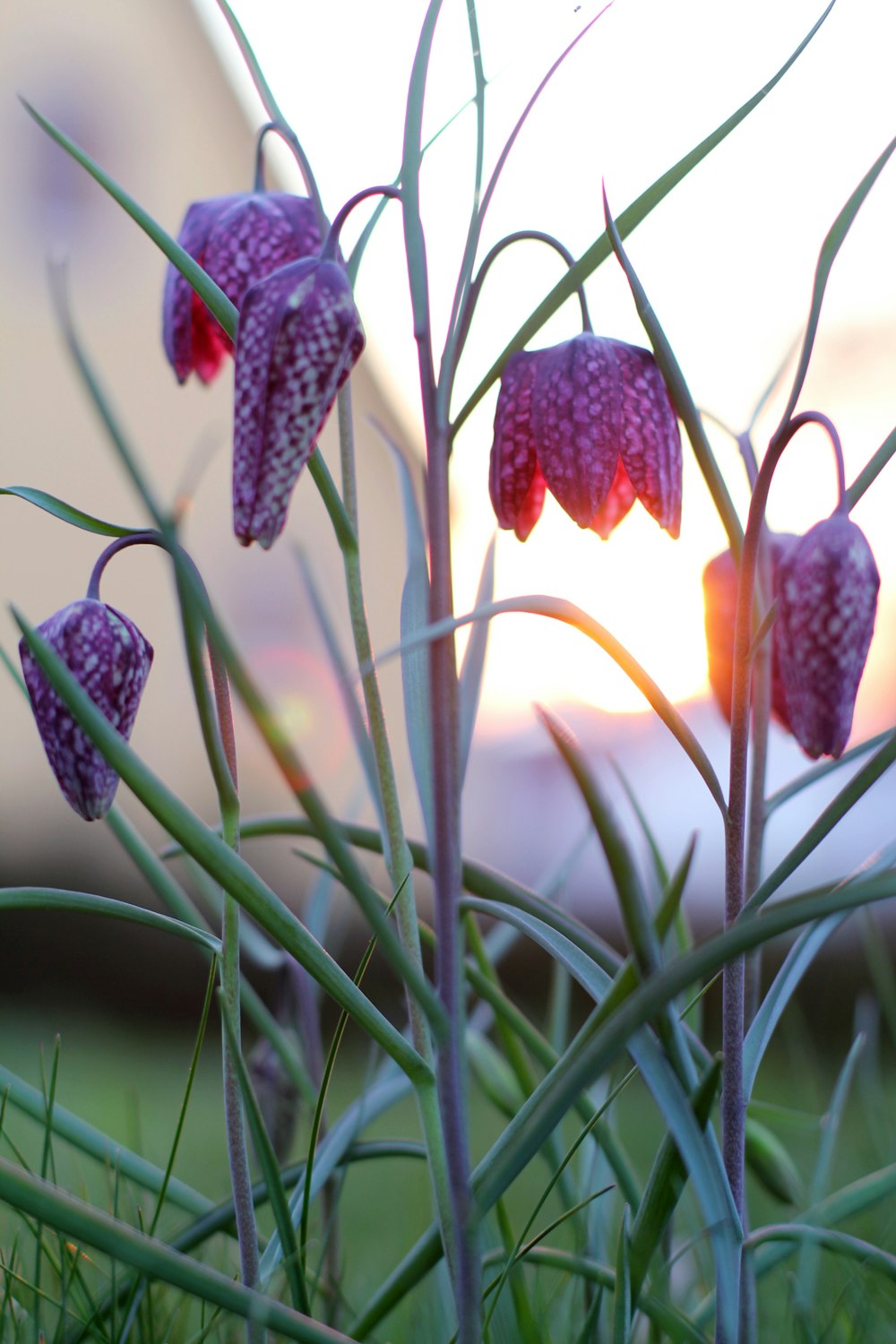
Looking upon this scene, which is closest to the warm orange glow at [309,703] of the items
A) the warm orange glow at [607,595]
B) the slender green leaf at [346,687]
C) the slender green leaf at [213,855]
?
the warm orange glow at [607,595]

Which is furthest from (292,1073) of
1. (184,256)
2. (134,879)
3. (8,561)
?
(8,561)

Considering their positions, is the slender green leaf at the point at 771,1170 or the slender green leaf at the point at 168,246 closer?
the slender green leaf at the point at 168,246

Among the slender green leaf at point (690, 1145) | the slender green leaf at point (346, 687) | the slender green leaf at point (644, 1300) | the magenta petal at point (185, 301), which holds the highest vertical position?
the magenta petal at point (185, 301)

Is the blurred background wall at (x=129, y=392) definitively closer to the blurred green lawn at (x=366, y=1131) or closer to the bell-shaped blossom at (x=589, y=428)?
the blurred green lawn at (x=366, y=1131)

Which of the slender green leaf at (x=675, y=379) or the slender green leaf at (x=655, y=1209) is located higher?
the slender green leaf at (x=675, y=379)

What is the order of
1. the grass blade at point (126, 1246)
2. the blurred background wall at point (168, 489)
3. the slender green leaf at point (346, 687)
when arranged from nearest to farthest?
the grass blade at point (126, 1246) → the slender green leaf at point (346, 687) → the blurred background wall at point (168, 489)

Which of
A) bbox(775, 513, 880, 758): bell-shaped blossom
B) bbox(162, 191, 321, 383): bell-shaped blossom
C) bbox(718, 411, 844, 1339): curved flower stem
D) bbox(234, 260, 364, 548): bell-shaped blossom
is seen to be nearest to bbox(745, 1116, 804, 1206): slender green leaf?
bbox(718, 411, 844, 1339): curved flower stem

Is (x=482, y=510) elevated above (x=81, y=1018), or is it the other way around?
(x=482, y=510)

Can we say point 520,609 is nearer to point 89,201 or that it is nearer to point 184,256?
point 184,256

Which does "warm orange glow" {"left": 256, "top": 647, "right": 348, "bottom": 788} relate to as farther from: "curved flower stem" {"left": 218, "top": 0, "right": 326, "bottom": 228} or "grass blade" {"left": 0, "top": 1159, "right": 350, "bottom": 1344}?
"grass blade" {"left": 0, "top": 1159, "right": 350, "bottom": 1344}
